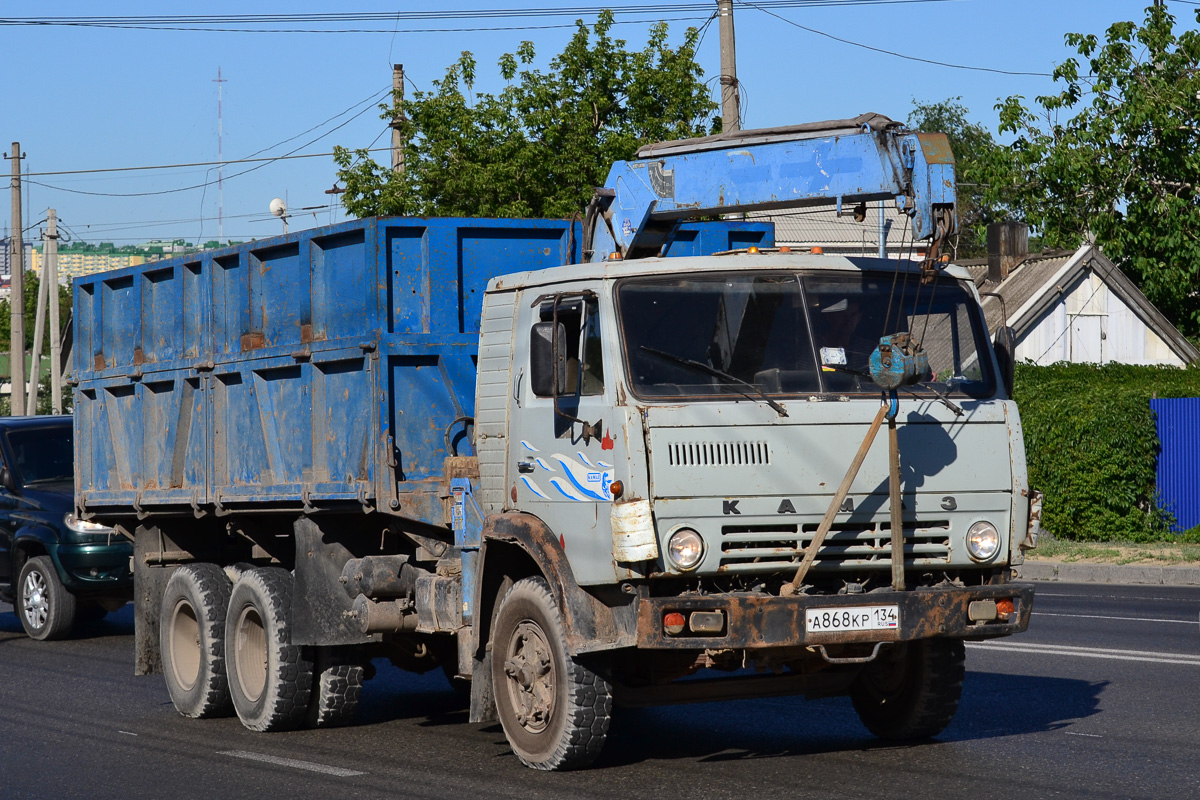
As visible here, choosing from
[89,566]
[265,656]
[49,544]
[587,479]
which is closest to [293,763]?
[265,656]

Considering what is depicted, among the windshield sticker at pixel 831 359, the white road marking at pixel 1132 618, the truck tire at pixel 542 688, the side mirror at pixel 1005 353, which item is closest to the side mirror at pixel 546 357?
the truck tire at pixel 542 688

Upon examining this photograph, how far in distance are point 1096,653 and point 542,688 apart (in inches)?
225

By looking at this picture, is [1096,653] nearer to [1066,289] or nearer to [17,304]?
[1066,289]

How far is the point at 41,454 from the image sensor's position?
15438mm

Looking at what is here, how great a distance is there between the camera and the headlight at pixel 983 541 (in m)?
7.15

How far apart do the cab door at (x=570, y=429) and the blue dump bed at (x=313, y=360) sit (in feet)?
3.40

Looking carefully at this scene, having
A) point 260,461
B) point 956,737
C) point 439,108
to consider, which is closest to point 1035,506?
point 956,737

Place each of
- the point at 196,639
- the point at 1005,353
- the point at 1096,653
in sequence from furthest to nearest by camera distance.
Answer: the point at 1096,653
the point at 196,639
the point at 1005,353

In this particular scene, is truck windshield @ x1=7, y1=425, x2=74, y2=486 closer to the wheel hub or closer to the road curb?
the wheel hub

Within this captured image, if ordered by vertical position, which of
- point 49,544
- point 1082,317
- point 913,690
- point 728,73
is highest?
point 728,73

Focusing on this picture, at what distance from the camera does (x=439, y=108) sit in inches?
1089

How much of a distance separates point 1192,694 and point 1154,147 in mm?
22545

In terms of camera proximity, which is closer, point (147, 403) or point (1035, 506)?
point (1035, 506)

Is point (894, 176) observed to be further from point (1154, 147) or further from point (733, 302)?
point (1154, 147)
